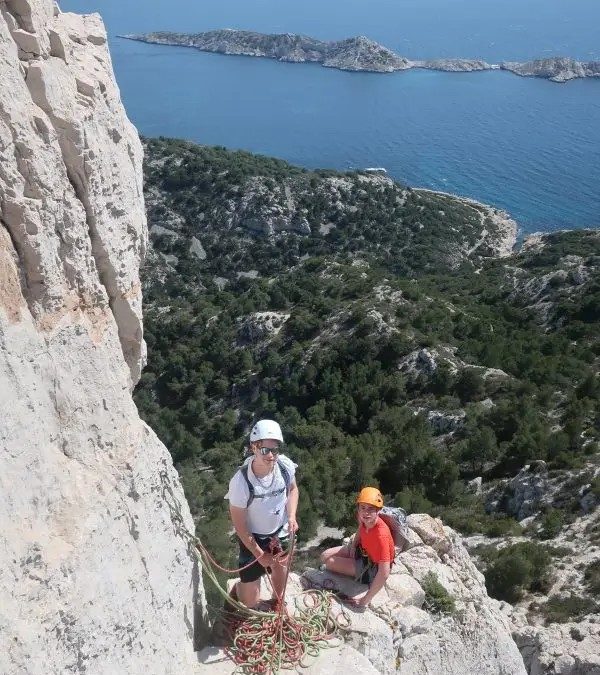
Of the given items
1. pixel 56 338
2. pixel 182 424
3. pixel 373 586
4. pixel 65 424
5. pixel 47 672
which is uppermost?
pixel 56 338

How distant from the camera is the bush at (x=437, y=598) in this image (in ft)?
25.5

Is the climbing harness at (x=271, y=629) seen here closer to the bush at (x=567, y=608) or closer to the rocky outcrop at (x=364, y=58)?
the bush at (x=567, y=608)

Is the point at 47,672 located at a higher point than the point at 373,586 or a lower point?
higher

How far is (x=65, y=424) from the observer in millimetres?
4828

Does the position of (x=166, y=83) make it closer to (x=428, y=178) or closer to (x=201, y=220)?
(x=428, y=178)

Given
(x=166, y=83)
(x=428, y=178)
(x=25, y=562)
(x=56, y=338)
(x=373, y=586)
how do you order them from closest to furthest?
1. (x=25, y=562)
2. (x=56, y=338)
3. (x=373, y=586)
4. (x=428, y=178)
5. (x=166, y=83)

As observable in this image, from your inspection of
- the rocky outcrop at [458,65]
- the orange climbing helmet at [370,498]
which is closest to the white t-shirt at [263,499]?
the orange climbing helmet at [370,498]

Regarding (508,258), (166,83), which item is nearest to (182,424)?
(508,258)

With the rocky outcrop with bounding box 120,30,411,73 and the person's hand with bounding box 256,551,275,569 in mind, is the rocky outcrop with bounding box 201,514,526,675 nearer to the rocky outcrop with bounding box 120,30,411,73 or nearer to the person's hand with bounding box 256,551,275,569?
the person's hand with bounding box 256,551,275,569

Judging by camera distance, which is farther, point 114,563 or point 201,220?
point 201,220

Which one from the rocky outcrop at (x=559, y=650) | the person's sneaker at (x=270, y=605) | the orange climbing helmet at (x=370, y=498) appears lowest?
the rocky outcrop at (x=559, y=650)

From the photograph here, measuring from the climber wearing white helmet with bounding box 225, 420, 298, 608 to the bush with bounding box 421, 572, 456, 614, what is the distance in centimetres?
251

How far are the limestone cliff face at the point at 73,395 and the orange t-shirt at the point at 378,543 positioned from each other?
1.98 metres

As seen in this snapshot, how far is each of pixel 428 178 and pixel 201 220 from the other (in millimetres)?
47304
